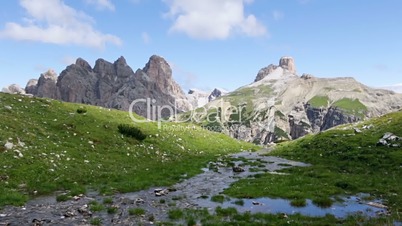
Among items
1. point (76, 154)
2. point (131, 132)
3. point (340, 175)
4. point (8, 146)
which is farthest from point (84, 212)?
point (131, 132)

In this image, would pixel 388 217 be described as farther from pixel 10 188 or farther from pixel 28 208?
pixel 10 188

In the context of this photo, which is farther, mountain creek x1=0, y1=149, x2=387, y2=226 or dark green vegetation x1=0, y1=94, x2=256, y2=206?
dark green vegetation x1=0, y1=94, x2=256, y2=206

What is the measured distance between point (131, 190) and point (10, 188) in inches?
323

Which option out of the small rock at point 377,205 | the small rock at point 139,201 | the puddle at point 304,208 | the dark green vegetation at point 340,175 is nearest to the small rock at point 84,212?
the small rock at point 139,201

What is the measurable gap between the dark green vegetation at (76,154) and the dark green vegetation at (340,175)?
29.7 ft

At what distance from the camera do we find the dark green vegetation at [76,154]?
82.0ft

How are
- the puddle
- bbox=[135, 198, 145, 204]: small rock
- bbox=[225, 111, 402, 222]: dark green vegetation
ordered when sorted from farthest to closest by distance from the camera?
bbox=[225, 111, 402, 222]: dark green vegetation → bbox=[135, 198, 145, 204]: small rock → the puddle

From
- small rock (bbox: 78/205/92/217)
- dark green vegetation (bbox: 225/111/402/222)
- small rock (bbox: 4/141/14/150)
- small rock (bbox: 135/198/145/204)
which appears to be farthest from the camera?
small rock (bbox: 4/141/14/150)

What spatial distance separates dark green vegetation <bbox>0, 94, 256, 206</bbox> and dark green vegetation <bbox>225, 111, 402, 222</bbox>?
29.7 feet

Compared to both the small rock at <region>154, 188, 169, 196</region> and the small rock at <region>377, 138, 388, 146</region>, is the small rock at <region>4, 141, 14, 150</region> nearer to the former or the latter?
the small rock at <region>154, 188, 169, 196</region>

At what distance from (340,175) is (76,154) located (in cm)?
2530

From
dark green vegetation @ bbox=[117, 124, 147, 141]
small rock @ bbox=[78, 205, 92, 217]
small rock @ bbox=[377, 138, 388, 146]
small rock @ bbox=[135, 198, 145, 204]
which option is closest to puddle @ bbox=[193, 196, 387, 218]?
small rock @ bbox=[135, 198, 145, 204]

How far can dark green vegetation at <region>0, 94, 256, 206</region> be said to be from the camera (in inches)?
985

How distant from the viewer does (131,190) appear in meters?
25.7
